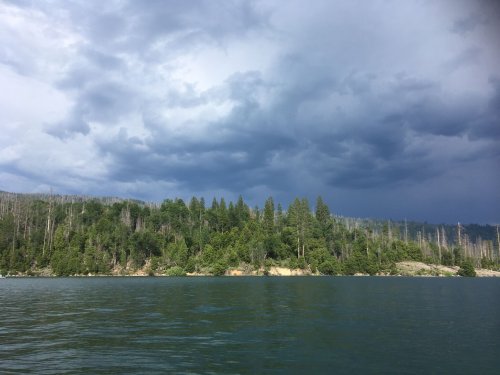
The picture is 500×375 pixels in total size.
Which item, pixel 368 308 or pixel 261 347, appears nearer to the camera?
pixel 261 347

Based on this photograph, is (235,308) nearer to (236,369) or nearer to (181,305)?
(181,305)

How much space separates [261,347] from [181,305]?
33.2m

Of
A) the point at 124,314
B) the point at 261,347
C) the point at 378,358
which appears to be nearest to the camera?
the point at 378,358

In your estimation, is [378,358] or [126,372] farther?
[378,358]

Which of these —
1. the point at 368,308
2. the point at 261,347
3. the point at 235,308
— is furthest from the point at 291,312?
the point at 261,347

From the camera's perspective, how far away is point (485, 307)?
59844 mm

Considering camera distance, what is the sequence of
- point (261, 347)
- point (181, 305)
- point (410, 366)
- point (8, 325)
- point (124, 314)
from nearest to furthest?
point (410, 366) → point (261, 347) → point (8, 325) → point (124, 314) → point (181, 305)

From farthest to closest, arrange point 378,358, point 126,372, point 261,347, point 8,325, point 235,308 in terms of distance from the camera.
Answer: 1. point 235,308
2. point 8,325
3. point 261,347
4. point 378,358
5. point 126,372

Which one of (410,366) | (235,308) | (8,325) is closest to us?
(410,366)

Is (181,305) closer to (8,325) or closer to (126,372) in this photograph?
(8,325)

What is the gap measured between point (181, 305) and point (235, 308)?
9.70 m

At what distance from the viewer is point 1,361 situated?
25.9 m

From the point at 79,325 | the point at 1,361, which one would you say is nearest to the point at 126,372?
the point at 1,361

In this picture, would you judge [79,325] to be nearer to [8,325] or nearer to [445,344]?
[8,325]
